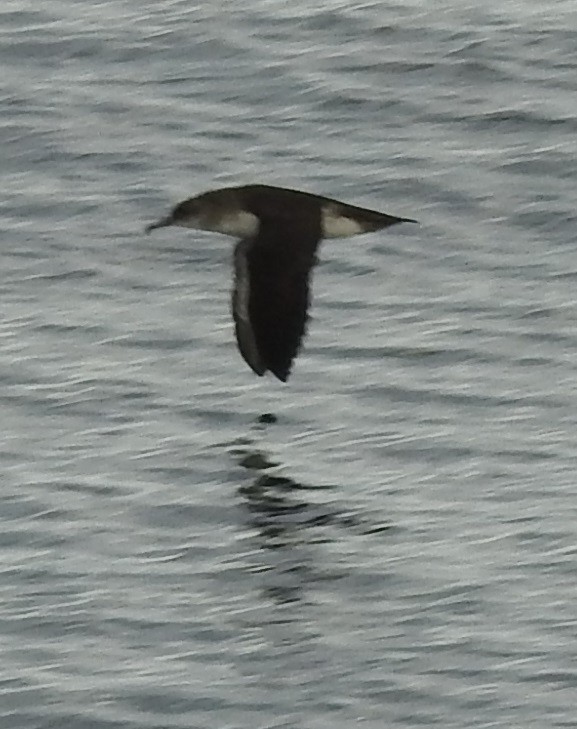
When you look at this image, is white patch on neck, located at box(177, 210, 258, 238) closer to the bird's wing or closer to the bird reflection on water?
the bird's wing

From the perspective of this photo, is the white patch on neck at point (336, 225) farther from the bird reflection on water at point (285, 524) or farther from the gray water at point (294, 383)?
the bird reflection on water at point (285, 524)

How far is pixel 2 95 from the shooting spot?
59.5 feet

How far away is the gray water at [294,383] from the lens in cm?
995

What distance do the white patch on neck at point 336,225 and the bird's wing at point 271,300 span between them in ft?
0.86

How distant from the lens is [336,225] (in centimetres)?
1295

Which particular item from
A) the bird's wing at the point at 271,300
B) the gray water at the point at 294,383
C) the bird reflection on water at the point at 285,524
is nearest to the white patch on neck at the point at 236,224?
the bird's wing at the point at 271,300

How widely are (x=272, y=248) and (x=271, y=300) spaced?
1.69ft

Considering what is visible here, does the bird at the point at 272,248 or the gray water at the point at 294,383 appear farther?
the bird at the point at 272,248

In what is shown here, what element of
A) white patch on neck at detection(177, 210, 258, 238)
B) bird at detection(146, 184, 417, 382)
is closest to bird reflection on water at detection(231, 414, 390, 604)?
bird at detection(146, 184, 417, 382)

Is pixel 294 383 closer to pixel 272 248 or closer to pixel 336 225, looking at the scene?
pixel 336 225

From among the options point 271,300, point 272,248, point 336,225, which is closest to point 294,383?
point 336,225

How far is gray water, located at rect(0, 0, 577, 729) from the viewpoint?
9953mm

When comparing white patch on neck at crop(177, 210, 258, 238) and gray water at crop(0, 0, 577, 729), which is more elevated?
white patch on neck at crop(177, 210, 258, 238)

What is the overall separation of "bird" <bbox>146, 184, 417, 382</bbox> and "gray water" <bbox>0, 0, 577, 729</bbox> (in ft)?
1.79
